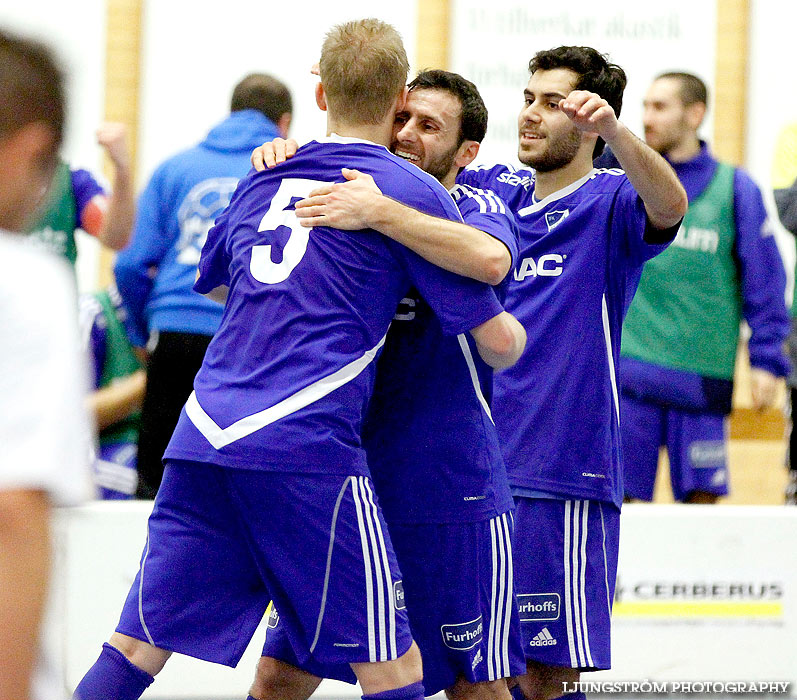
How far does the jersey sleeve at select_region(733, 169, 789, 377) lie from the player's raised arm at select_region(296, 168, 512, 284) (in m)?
3.05

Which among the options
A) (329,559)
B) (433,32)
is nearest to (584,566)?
(329,559)

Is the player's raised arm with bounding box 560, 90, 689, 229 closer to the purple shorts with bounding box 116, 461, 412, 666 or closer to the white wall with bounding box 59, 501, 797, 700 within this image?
the purple shorts with bounding box 116, 461, 412, 666

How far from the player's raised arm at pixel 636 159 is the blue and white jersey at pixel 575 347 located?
9 cm

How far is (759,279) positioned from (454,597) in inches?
120

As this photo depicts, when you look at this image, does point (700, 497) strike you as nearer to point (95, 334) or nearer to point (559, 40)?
point (95, 334)

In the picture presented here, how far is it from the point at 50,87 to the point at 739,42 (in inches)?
286

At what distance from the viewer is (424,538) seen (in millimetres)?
2670

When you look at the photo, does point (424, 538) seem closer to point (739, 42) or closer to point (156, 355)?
point (156, 355)

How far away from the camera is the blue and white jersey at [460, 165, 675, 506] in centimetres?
307

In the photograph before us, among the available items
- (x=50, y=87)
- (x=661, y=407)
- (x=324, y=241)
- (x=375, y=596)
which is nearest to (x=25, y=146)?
(x=50, y=87)

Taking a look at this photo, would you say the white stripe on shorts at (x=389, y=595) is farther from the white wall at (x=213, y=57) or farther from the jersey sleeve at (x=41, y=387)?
the white wall at (x=213, y=57)

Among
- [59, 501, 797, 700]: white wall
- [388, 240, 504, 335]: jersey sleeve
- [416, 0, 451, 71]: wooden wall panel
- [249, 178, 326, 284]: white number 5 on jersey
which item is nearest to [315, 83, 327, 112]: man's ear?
[249, 178, 326, 284]: white number 5 on jersey

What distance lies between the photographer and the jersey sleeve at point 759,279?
5.23 m

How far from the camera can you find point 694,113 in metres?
5.27
